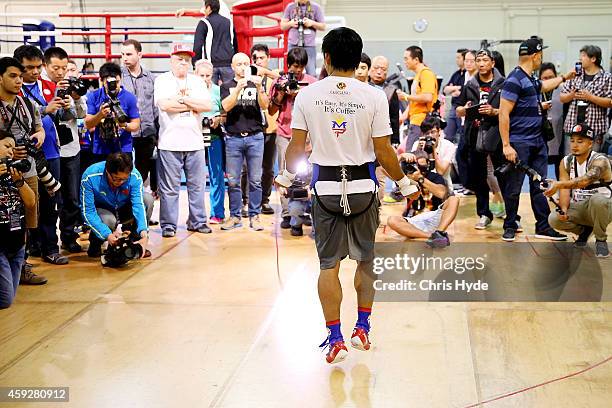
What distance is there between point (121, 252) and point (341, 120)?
9.03 ft

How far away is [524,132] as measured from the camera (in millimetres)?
6113

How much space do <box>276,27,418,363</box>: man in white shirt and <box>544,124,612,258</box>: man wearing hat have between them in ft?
7.93

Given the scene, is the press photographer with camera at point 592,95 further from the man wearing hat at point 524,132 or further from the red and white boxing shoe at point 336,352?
the red and white boxing shoe at point 336,352

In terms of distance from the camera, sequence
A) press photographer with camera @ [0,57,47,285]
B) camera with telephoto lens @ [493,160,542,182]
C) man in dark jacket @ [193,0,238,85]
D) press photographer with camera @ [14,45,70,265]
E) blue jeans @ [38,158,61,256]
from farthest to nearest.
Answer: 1. man in dark jacket @ [193,0,238,85]
2. camera with telephoto lens @ [493,160,542,182]
3. blue jeans @ [38,158,61,256]
4. press photographer with camera @ [14,45,70,265]
5. press photographer with camera @ [0,57,47,285]

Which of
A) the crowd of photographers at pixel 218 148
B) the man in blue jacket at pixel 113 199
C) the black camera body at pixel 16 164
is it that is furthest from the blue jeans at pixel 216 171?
the black camera body at pixel 16 164

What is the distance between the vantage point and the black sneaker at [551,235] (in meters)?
6.15

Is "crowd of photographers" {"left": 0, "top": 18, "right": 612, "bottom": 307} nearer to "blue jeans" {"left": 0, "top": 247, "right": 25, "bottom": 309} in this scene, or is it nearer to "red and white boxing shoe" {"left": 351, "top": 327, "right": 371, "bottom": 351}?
"blue jeans" {"left": 0, "top": 247, "right": 25, "bottom": 309}

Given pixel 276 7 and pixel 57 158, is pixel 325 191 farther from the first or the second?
pixel 276 7

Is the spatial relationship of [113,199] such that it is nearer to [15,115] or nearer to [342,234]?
[15,115]

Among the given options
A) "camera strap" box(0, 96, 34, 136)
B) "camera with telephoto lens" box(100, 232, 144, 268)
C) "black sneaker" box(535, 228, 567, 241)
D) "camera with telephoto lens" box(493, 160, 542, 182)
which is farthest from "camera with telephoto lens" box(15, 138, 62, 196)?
"black sneaker" box(535, 228, 567, 241)

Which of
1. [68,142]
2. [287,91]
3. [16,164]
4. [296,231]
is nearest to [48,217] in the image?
[68,142]

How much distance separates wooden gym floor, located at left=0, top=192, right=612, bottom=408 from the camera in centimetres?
333

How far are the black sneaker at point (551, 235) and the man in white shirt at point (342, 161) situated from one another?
292cm

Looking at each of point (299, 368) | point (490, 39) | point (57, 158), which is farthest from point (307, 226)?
point (490, 39)
